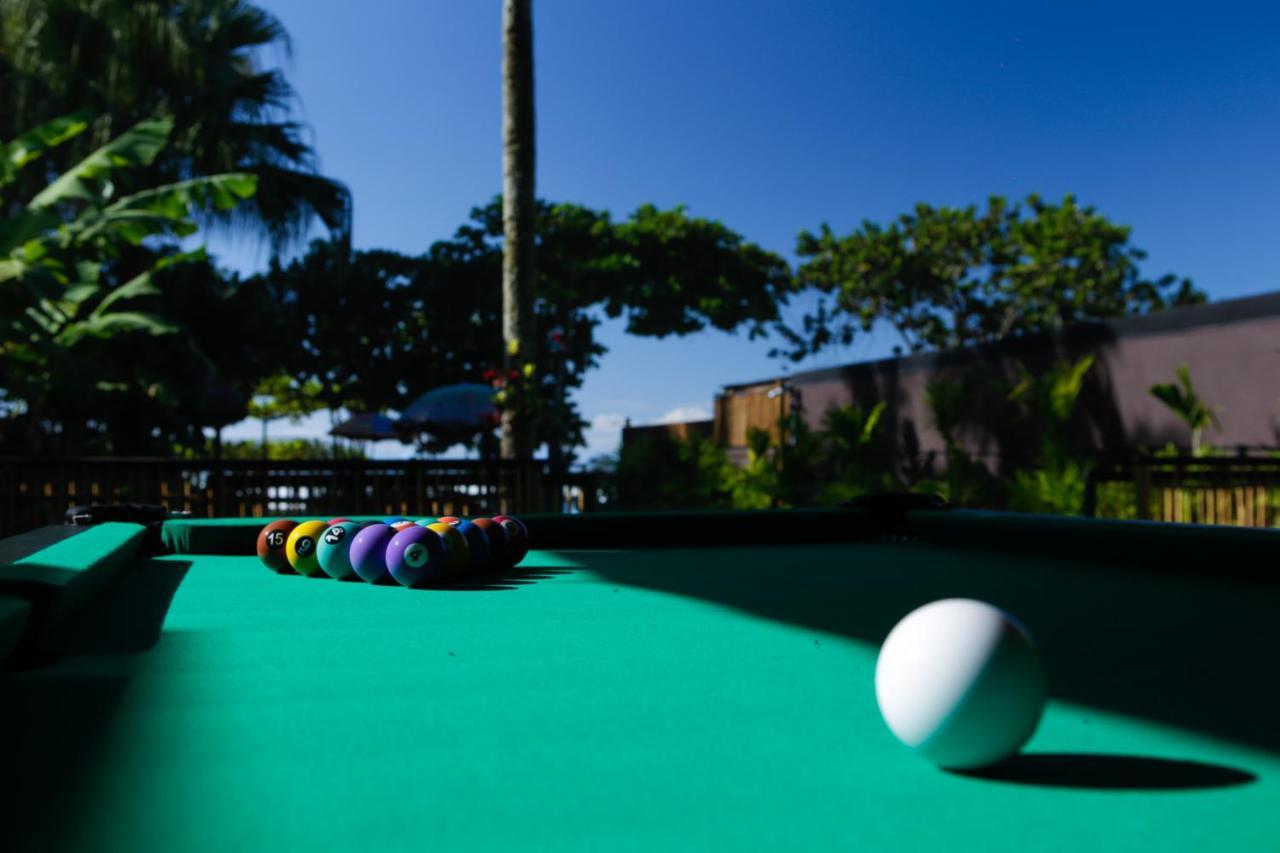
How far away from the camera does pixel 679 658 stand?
2104 millimetres

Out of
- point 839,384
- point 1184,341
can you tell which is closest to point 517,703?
point 1184,341

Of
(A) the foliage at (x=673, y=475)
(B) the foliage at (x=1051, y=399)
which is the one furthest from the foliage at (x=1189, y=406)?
(A) the foliage at (x=673, y=475)

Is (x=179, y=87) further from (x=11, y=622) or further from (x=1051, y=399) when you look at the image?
(x=11, y=622)

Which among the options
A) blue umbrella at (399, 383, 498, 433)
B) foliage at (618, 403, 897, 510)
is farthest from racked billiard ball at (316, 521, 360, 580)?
blue umbrella at (399, 383, 498, 433)

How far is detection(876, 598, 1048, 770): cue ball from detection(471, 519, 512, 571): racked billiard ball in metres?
2.31

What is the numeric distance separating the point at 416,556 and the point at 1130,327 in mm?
12212

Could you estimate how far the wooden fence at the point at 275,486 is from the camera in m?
Result: 9.15

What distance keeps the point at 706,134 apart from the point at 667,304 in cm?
476

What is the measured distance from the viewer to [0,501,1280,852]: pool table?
1.15 meters

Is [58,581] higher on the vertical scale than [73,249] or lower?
lower

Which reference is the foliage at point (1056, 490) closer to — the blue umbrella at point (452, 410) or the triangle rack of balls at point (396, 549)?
the blue umbrella at point (452, 410)

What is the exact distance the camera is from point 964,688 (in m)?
1.39

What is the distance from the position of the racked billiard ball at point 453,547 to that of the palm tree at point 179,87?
45.5 ft

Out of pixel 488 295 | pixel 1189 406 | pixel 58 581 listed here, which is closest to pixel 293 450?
pixel 488 295
